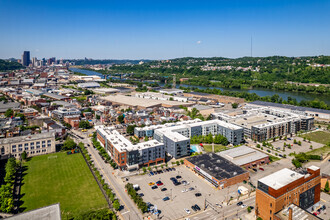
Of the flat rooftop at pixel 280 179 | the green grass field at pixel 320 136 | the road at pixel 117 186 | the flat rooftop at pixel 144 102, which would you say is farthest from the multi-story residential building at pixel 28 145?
the green grass field at pixel 320 136

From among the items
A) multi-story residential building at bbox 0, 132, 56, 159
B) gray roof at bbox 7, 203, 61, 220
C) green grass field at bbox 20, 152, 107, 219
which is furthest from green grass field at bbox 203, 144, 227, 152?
gray roof at bbox 7, 203, 61, 220

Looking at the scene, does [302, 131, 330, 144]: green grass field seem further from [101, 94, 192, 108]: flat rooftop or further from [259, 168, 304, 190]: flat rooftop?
[101, 94, 192, 108]: flat rooftop

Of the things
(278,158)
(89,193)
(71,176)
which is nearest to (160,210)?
(89,193)

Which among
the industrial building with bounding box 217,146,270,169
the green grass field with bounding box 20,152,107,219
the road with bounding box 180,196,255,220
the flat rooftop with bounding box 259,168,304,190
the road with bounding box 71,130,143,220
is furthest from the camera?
the industrial building with bounding box 217,146,270,169

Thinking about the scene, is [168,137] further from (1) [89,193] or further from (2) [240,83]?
(2) [240,83]

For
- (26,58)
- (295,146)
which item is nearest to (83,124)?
(295,146)

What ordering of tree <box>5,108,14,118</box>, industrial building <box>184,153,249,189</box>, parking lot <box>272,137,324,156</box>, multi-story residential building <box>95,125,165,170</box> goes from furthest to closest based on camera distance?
tree <box>5,108,14,118</box> < parking lot <box>272,137,324,156</box> < multi-story residential building <box>95,125,165,170</box> < industrial building <box>184,153,249,189</box>
